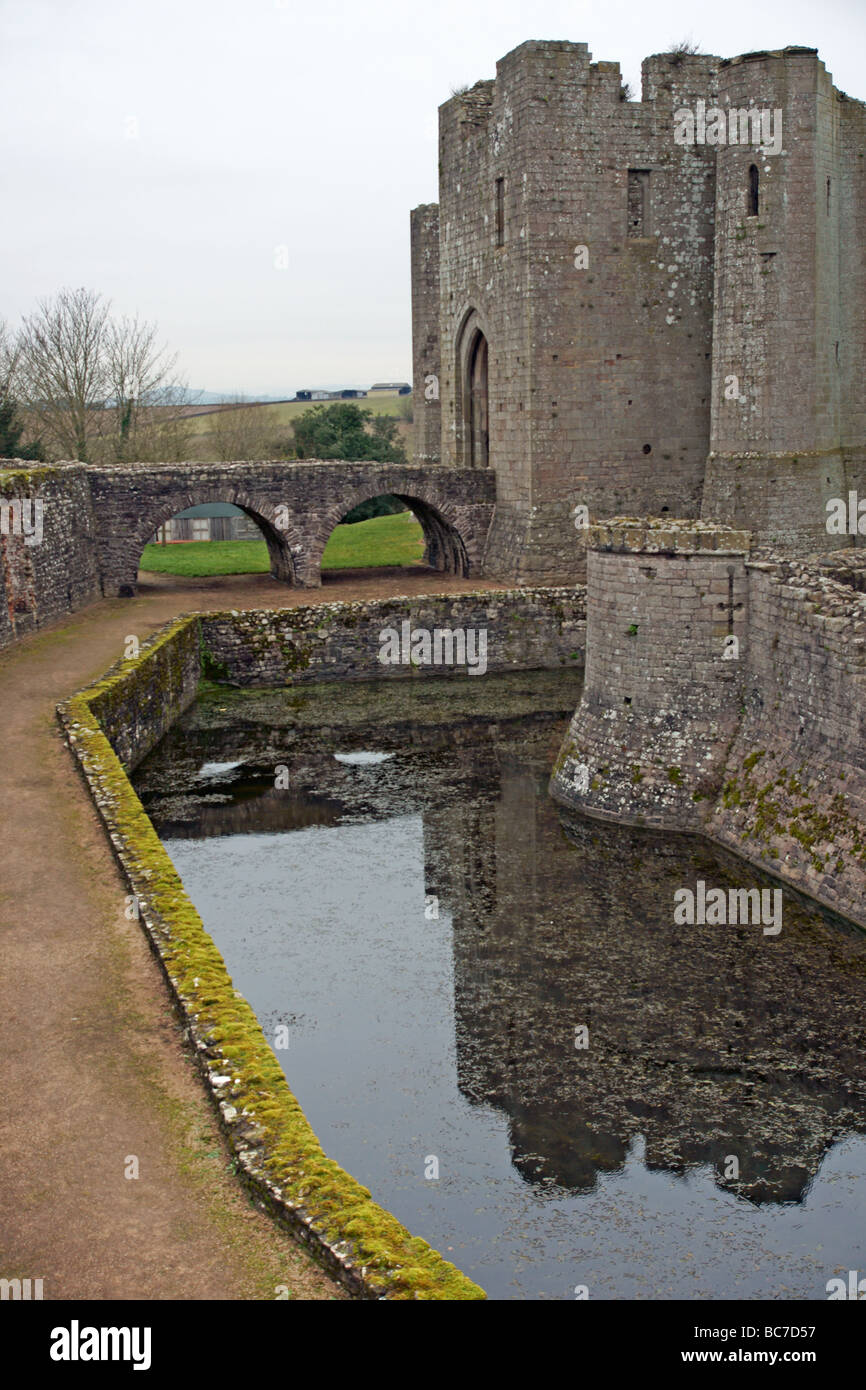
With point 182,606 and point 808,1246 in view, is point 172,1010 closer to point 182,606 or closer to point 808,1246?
point 808,1246

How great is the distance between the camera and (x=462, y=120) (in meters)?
28.9

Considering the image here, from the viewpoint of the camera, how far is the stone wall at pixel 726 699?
13820 millimetres

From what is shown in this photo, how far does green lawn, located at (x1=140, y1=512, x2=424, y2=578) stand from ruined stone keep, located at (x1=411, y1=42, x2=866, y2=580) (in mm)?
5152

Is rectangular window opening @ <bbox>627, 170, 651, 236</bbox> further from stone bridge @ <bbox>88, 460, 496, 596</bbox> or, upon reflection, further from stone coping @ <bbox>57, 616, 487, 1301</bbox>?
stone coping @ <bbox>57, 616, 487, 1301</bbox>

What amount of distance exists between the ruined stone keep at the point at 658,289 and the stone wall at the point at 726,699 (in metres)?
8.38

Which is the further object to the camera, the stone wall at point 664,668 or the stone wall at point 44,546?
the stone wall at point 44,546

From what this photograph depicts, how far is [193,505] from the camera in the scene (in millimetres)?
27156

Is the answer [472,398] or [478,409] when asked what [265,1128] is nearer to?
[478,409]

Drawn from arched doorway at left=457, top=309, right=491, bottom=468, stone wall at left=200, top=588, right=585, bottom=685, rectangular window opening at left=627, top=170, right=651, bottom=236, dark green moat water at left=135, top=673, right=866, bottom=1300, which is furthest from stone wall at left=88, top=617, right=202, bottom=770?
rectangular window opening at left=627, top=170, right=651, bottom=236

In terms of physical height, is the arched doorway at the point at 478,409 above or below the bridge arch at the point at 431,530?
above

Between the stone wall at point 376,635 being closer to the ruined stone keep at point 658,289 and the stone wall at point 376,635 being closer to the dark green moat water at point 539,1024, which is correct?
the ruined stone keep at point 658,289

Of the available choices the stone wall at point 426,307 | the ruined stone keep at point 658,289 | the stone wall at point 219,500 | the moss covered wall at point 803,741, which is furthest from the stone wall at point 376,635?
the stone wall at point 426,307

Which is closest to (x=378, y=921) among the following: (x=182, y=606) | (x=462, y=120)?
(x=182, y=606)
